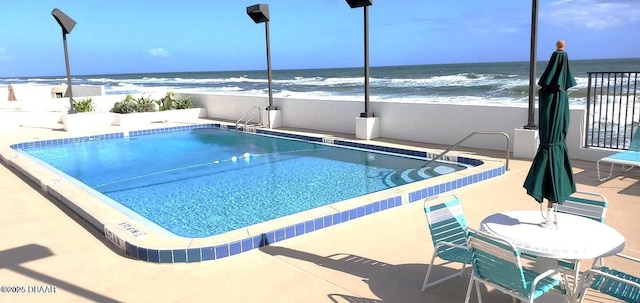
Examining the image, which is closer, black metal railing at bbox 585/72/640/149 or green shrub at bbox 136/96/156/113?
black metal railing at bbox 585/72/640/149

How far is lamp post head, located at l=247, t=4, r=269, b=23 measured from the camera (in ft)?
36.1

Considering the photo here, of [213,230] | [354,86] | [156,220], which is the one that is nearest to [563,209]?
[213,230]

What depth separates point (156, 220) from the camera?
Answer: 17.4 ft

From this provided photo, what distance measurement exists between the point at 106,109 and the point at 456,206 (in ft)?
44.2

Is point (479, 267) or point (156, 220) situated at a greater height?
point (479, 267)

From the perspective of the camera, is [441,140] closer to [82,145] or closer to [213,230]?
[213,230]

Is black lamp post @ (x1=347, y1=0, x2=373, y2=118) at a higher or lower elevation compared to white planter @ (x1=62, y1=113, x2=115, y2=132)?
higher

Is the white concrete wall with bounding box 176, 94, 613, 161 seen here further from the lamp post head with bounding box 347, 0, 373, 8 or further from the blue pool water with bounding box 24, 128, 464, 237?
the lamp post head with bounding box 347, 0, 373, 8

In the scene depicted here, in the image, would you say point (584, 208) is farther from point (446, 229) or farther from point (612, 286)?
point (446, 229)

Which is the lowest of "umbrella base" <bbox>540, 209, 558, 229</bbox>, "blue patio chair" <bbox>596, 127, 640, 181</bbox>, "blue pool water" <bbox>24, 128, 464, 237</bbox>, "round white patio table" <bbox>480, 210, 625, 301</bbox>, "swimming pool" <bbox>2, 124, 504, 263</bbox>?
"blue pool water" <bbox>24, 128, 464, 237</bbox>

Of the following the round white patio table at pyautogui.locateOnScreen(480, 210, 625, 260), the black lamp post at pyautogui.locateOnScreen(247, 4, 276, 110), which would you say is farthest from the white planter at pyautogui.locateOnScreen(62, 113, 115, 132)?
the round white patio table at pyautogui.locateOnScreen(480, 210, 625, 260)

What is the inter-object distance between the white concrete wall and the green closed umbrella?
4.60 meters

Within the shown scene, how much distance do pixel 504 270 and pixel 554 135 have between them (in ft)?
2.73

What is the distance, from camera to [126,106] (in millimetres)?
13469
